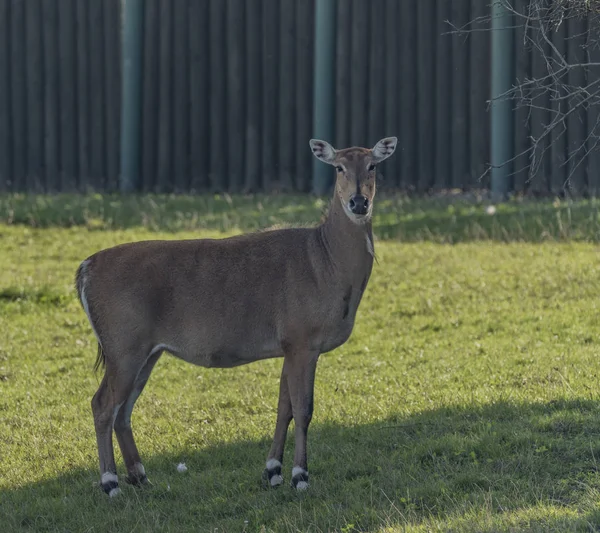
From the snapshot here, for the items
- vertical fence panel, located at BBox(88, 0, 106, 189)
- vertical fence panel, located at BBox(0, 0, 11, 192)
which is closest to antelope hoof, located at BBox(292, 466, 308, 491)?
vertical fence panel, located at BBox(88, 0, 106, 189)

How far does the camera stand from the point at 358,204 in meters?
8.05

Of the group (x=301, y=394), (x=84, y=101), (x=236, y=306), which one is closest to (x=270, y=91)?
(x=84, y=101)

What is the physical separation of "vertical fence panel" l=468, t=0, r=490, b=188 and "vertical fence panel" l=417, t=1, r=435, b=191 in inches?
26.8

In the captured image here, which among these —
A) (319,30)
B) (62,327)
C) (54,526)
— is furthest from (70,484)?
(319,30)

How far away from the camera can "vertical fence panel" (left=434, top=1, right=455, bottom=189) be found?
18656 millimetres

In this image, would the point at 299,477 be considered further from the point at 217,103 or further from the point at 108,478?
the point at 217,103

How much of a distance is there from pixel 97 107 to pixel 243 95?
2693mm

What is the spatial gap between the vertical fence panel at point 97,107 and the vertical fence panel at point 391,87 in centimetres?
511

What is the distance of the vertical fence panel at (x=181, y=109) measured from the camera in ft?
66.5

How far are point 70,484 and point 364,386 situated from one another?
10.2 ft

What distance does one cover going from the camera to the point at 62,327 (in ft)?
43.3

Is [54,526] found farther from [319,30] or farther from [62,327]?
[319,30]

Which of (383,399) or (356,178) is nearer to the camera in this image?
(356,178)

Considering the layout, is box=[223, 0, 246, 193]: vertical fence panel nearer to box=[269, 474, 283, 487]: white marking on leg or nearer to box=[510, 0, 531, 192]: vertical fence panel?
box=[510, 0, 531, 192]: vertical fence panel
